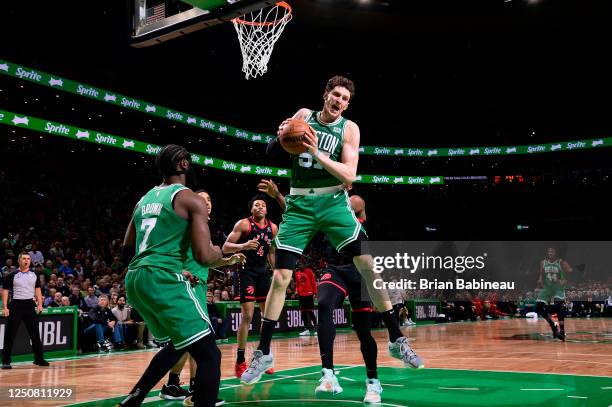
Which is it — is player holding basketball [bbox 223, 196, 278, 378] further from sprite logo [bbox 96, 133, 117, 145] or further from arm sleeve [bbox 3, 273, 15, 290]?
sprite logo [bbox 96, 133, 117, 145]

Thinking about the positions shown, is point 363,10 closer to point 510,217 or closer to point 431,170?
point 431,170

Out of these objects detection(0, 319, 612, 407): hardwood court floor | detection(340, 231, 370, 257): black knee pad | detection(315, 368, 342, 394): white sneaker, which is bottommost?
detection(0, 319, 612, 407): hardwood court floor

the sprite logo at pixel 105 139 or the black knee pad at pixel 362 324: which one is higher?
the sprite logo at pixel 105 139

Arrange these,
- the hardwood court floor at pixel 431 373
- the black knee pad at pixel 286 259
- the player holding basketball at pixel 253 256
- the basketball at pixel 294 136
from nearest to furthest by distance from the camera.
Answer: the basketball at pixel 294 136 < the black knee pad at pixel 286 259 < the hardwood court floor at pixel 431 373 < the player holding basketball at pixel 253 256

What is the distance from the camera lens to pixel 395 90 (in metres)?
32.1

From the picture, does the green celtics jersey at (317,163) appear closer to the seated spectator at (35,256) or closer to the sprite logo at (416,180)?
the seated spectator at (35,256)

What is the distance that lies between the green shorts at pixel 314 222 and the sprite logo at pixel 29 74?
16453 mm

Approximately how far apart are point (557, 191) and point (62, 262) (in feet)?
96.0

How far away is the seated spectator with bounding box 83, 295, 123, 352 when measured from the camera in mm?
11664

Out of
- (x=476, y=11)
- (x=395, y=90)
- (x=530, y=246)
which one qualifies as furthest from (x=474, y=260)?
(x=476, y=11)

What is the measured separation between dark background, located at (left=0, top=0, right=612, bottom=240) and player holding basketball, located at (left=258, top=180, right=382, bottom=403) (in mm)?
15023

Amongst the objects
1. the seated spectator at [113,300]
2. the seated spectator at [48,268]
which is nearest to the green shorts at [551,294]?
the seated spectator at [113,300]

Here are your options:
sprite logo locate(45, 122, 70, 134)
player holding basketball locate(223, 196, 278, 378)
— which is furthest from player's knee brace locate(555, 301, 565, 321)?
sprite logo locate(45, 122, 70, 134)

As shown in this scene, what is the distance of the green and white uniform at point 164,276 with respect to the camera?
3.55 metres
